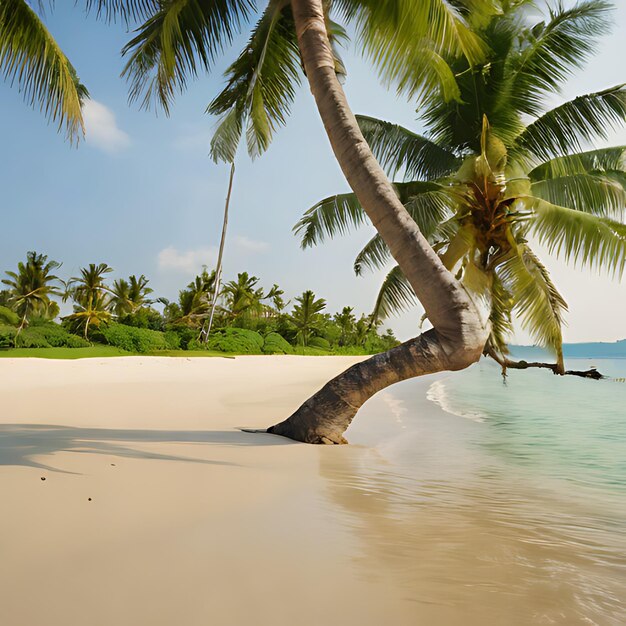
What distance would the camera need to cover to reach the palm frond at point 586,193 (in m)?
9.60

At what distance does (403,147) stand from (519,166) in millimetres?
2508

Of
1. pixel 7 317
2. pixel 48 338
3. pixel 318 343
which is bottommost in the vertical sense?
pixel 48 338

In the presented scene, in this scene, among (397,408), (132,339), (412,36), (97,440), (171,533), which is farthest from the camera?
(132,339)

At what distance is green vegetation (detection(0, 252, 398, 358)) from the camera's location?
23344 millimetres

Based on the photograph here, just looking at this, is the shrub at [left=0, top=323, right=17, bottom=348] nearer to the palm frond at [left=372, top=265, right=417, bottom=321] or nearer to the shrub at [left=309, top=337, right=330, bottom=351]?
the palm frond at [left=372, top=265, right=417, bottom=321]

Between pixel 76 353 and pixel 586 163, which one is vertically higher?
pixel 586 163

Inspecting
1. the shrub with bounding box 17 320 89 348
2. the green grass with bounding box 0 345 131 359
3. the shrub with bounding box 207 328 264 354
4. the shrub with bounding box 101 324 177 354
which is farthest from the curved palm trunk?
the shrub with bounding box 207 328 264 354

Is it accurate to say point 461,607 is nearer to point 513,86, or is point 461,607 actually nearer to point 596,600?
point 596,600

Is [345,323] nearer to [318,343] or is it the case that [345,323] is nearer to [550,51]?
[318,343]

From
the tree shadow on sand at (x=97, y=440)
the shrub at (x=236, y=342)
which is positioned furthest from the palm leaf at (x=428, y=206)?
the shrub at (x=236, y=342)

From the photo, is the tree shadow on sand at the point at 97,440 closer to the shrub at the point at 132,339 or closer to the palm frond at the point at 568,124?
the palm frond at the point at 568,124

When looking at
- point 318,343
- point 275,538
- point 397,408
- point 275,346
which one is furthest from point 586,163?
point 318,343

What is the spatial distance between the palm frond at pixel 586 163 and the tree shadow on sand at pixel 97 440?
28.3 ft

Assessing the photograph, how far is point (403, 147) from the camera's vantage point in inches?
452
